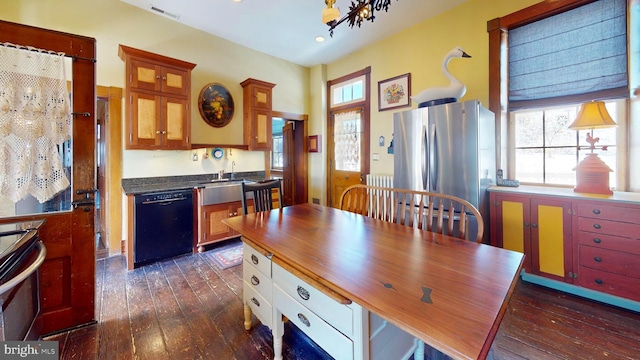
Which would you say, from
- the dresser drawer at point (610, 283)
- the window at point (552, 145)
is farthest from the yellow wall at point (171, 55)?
the dresser drawer at point (610, 283)

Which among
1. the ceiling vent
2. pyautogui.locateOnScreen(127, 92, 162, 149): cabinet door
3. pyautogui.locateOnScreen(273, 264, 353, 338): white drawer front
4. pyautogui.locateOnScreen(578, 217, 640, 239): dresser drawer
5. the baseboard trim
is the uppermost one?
the ceiling vent

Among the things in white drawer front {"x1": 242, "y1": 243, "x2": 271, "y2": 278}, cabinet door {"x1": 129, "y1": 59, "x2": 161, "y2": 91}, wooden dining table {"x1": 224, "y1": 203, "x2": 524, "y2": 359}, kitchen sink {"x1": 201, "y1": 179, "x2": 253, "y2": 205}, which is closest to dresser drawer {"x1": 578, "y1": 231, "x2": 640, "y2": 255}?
wooden dining table {"x1": 224, "y1": 203, "x2": 524, "y2": 359}

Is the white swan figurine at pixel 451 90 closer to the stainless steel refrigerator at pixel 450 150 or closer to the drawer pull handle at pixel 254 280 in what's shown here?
the stainless steel refrigerator at pixel 450 150

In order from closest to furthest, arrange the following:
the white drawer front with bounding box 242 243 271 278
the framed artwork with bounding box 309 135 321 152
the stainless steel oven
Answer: the stainless steel oven, the white drawer front with bounding box 242 243 271 278, the framed artwork with bounding box 309 135 321 152

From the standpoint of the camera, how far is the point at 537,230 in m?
2.36

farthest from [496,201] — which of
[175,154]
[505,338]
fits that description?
[175,154]

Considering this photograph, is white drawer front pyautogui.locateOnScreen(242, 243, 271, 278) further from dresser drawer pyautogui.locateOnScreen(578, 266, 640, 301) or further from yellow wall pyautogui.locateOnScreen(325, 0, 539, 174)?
yellow wall pyautogui.locateOnScreen(325, 0, 539, 174)

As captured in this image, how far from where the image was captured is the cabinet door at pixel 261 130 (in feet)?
13.3

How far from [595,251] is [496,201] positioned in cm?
78

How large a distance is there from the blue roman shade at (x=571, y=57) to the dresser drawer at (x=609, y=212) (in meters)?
1.08

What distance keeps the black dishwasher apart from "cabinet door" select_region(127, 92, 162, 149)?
673 mm

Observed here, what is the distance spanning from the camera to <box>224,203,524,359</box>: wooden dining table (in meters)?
0.68

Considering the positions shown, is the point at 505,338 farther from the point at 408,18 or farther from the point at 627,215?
the point at 408,18

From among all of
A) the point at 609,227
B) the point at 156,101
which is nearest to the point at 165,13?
the point at 156,101
